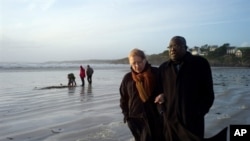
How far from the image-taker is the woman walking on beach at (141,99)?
176 inches

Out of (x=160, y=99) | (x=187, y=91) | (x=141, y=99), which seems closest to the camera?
(x=187, y=91)

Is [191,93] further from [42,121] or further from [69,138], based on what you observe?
[42,121]

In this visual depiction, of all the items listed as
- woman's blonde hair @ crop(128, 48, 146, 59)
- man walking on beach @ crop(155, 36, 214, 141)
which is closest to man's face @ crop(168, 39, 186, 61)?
man walking on beach @ crop(155, 36, 214, 141)

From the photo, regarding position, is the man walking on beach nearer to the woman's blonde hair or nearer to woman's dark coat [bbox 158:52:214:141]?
woman's dark coat [bbox 158:52:214:141]

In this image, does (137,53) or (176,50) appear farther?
(137,53)

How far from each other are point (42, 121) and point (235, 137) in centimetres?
729

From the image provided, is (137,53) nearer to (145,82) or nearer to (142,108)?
(145,82)

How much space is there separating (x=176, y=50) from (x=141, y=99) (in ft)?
2.79

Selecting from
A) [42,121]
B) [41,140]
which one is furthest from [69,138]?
[42,121]

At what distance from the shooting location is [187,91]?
13.6 ft

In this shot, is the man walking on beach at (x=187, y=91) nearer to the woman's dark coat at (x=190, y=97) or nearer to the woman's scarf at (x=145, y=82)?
the woman's dark coat at (x=190, y=97)

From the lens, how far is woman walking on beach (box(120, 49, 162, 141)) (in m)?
4.47

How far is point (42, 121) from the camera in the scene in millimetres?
10117

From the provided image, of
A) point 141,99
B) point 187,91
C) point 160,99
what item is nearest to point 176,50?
point 187,91
